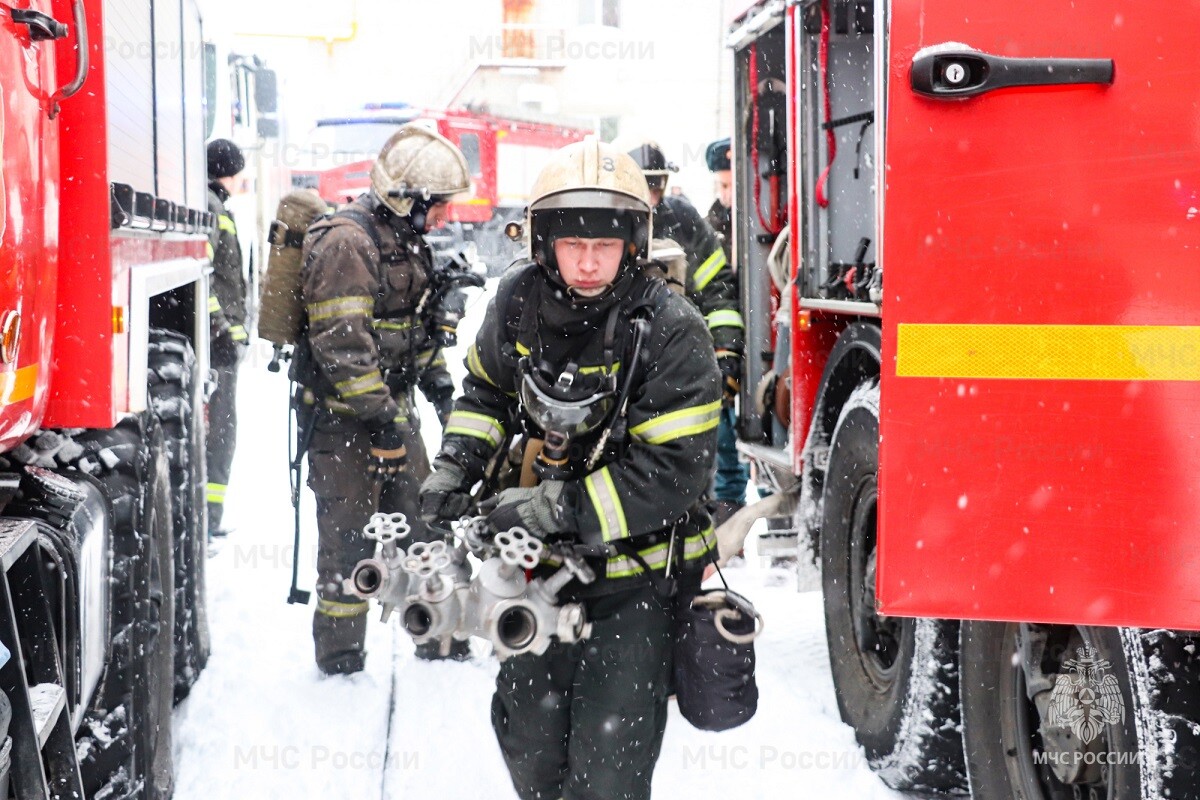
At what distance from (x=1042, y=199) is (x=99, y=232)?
1894mm

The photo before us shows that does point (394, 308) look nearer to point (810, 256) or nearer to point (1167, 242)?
point (810, 256)

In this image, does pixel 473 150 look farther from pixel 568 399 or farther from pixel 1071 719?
pixel 1071 719

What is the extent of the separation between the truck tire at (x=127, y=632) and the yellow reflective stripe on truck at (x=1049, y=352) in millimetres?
1828

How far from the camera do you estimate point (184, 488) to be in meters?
4.08

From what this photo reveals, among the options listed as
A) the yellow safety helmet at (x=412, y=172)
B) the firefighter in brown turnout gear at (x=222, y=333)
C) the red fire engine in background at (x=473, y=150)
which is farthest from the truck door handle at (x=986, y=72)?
the red fire engine in background at (x=473, y=150)

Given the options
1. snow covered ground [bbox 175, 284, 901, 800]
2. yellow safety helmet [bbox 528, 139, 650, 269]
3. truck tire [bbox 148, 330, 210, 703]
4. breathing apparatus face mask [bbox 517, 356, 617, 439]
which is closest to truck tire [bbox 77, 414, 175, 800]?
truck tire [bbox 148, 330, 210, 703]

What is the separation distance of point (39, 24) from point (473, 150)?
1859cm

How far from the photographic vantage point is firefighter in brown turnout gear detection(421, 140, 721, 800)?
102 inches

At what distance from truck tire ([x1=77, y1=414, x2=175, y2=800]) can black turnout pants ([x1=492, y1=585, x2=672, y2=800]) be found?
90 cm

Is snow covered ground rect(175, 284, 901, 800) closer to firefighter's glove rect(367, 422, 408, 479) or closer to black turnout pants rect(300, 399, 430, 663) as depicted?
black turnout pants rect(300, 399, 430, 663)

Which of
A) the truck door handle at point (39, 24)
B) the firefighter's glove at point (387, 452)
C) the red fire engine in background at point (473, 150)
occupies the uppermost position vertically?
the red fire engine in background at point (473, 150)

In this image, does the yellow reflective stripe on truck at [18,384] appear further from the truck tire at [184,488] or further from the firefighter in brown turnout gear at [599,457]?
the truck tire at [184,488]

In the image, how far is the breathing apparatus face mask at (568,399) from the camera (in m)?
2.54

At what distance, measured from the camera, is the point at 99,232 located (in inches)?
101
